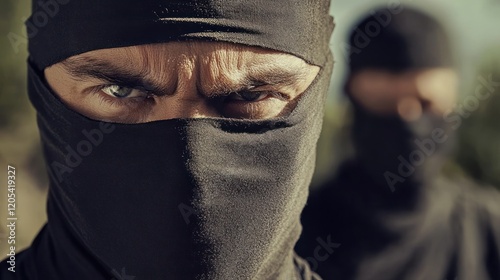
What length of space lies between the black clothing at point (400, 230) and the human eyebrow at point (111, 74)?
5.28ft

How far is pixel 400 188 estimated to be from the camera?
380 centimetres

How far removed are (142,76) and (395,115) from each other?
2.49m

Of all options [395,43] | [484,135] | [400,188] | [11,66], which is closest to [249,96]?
[400,188]

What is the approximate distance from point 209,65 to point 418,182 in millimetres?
2459

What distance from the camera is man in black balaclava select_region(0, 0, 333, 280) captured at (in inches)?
62.7

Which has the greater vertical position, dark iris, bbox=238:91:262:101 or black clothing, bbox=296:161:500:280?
dark iris, bbox=238:91:262:101

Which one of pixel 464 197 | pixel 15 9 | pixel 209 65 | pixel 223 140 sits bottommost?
pixel 464 197

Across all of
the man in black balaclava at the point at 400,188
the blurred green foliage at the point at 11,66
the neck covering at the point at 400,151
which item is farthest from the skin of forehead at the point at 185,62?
the blurred green foliage at the point at 11,66

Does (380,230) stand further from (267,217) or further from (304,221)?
(267,217)

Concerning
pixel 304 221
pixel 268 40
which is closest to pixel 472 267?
pixel 304 221

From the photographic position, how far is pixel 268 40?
5.52 feet

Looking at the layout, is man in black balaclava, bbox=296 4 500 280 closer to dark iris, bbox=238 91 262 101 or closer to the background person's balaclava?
the background person's balaclava

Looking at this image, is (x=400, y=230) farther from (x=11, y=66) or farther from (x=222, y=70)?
(x=11, y=66)

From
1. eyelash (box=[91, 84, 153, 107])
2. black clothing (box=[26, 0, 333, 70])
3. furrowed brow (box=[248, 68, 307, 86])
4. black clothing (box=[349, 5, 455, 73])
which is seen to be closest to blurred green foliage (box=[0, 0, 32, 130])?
black clothing (box=[349, 5, 455, 73])
